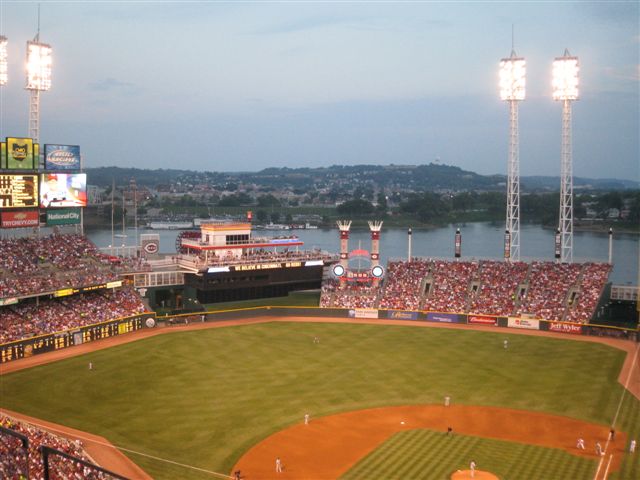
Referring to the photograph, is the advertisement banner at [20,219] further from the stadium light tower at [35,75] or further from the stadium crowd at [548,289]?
the stadium crowd at [548,289]

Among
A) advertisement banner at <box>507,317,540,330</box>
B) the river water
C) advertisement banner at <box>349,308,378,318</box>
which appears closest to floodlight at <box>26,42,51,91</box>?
advertisement banner at <box>349,308,378,318</box>

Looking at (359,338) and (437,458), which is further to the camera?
(359,338)

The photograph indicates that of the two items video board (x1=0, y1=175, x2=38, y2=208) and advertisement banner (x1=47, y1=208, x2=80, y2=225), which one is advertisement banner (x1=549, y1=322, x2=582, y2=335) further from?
video board (x1=0, y1=175, x2=38, y2=208)

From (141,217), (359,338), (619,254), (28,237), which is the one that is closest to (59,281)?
(28,237)

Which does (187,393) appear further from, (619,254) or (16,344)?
(619,254)

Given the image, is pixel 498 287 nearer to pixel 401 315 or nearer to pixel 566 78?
pixel 401 315

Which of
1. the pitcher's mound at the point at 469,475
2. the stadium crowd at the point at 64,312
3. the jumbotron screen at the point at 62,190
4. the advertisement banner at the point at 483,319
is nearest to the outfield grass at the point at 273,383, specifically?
the pitcher's mound at the point at 469,475
